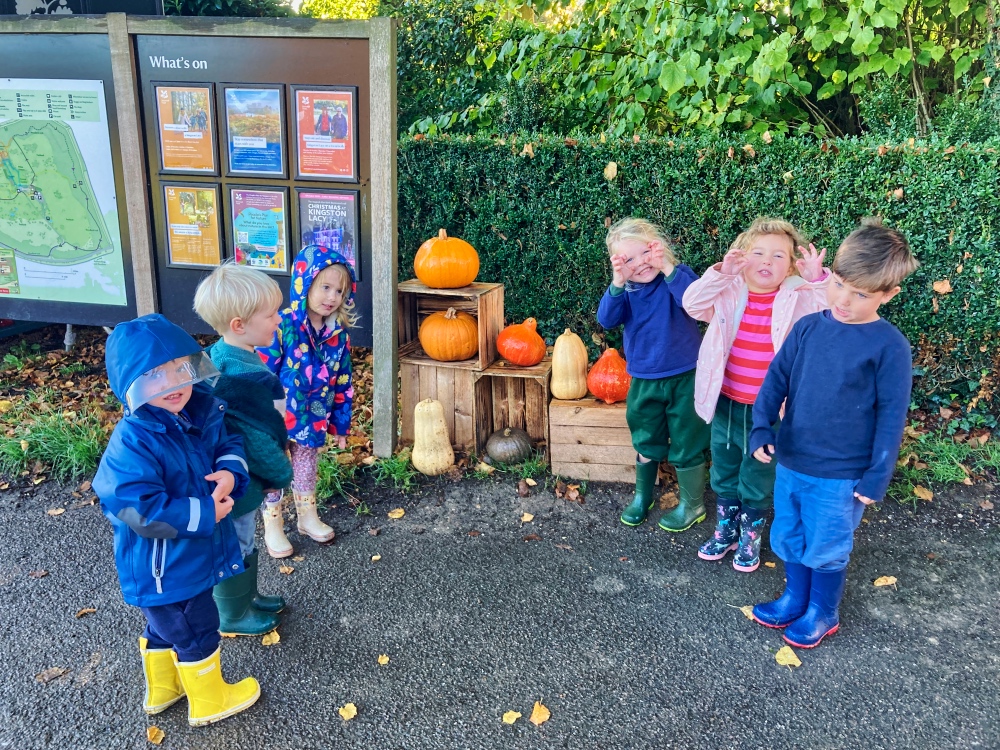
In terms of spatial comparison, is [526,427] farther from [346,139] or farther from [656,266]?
[346,139]

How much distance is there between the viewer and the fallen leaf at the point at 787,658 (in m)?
3.20

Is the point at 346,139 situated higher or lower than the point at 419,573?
higher

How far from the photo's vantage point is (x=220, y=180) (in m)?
4.99

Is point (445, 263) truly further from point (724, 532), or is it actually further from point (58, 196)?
point (58, 196)

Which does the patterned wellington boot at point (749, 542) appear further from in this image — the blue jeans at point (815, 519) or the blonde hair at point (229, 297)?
the blonde hair at point (229, 297)

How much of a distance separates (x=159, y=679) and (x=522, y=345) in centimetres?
283

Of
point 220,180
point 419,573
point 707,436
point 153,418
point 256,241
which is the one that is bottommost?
point 419,573

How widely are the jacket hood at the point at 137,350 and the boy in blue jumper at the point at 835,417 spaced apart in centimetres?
232

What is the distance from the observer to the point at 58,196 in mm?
5328

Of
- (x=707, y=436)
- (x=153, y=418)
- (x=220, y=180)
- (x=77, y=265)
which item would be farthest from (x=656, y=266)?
(x=77, y=265)

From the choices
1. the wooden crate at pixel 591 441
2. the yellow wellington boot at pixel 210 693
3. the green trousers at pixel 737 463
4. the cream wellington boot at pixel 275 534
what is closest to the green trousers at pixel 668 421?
the green trousers at pixel 737 463

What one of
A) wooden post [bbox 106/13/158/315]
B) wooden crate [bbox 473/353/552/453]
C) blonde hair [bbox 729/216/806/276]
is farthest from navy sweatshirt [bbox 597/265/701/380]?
wooden post [bbox 106/13/158/315]

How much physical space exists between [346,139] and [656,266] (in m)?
2.12

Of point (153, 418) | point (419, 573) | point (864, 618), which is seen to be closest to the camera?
point (153, 418)
